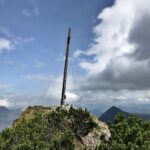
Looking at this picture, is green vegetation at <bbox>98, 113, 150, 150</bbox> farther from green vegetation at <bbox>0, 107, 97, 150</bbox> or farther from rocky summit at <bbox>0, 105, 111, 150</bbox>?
green vegetation at <bbox>0, 107, 97, 150</bbox>

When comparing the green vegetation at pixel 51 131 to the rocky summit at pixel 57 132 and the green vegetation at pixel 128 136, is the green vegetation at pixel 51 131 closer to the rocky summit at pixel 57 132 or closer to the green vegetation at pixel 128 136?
the rocky summit at pixel 57 132

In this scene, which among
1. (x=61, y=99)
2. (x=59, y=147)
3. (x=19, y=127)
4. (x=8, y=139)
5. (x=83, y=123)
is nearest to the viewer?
(x=59, y=147)

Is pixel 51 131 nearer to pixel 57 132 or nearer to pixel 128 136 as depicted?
pixel 57 132

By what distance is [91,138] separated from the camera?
41281 millimetres

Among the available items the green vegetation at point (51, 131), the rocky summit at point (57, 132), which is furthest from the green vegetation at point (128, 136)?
the green vegetation at point (51, 131)

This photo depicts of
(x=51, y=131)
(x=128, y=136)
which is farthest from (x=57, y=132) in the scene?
(x=128, y=136)

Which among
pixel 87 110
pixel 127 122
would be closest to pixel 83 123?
pixel 87 110

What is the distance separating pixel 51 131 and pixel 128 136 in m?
8.35

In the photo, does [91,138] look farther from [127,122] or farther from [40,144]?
[40,144]

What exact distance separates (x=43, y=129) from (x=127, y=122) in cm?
862

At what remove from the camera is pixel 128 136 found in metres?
33.2

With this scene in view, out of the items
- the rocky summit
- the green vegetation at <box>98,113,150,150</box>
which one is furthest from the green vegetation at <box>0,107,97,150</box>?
the green vegetation at <box>98,113,150,150</box>

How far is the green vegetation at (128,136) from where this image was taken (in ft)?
101

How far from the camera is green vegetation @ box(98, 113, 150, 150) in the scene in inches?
1206
